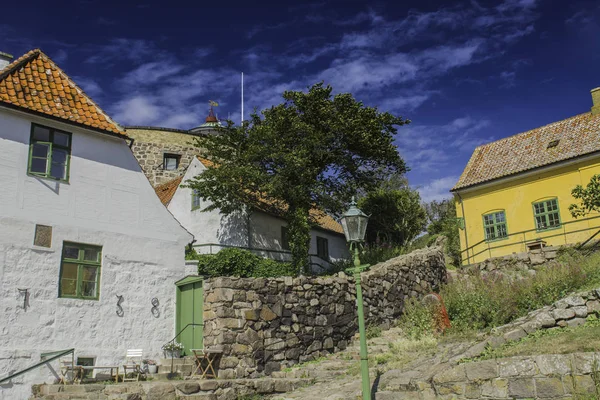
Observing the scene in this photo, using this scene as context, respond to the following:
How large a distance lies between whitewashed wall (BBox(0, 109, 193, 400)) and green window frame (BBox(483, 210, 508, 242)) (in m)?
15.9

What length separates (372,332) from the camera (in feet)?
55.7

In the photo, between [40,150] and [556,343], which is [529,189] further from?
[40,150]

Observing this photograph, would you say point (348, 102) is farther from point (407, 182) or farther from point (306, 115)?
point (407, 182)

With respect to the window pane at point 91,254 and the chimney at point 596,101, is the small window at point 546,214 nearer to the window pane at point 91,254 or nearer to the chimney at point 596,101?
the chimney at point 596,101

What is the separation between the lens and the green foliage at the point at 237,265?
19.0 m

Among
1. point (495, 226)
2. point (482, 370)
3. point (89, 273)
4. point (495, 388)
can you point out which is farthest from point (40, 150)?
point (495, 226)

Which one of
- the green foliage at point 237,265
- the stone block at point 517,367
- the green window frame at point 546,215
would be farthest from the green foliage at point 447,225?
the stone block at point 517,367

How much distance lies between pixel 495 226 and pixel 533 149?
3990mm

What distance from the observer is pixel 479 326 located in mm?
14641

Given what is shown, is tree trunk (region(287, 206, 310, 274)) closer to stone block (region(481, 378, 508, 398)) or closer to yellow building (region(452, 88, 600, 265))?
yellow building (region(452, 88, 600, 265))

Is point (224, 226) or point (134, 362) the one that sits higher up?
point (224, 226)

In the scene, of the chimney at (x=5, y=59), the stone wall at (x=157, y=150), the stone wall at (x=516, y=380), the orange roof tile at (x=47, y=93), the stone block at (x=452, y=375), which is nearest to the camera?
the stone wall at (x=516, y=380)

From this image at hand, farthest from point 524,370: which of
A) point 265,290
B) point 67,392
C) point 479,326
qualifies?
point 67,392

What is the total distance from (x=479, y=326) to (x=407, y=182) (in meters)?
26.1
